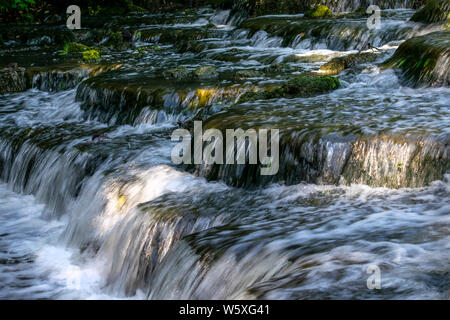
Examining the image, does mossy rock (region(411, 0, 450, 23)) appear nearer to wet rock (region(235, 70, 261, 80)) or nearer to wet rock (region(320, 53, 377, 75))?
wet rock (region(320, 53, 377, 75))

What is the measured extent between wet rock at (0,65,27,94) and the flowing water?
1.09 metres

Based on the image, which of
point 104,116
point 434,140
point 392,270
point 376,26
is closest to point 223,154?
point 434,140

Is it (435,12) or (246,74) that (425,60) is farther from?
(435,12)

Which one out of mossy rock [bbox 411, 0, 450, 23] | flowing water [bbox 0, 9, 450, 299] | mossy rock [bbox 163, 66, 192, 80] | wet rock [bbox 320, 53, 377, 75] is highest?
mossy rock [bbox 411, 0, 450, 23]

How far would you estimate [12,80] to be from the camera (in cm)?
1233

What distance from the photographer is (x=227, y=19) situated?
17250 mm

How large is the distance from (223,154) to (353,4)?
997 cm

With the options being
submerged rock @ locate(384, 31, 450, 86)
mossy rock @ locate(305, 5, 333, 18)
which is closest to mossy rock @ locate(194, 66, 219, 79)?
submerged rock @ locate(384, 31, 450, 86)

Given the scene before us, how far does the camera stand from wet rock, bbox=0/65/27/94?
12211 mm

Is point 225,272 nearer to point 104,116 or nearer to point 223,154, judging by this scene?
point 223,154

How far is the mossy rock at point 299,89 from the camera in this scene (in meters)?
7.99

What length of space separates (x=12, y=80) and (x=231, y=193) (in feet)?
26.5

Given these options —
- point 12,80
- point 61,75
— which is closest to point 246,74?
point 61,75

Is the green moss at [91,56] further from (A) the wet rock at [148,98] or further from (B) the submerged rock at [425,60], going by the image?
(B) the submerged rock at [425,60]
